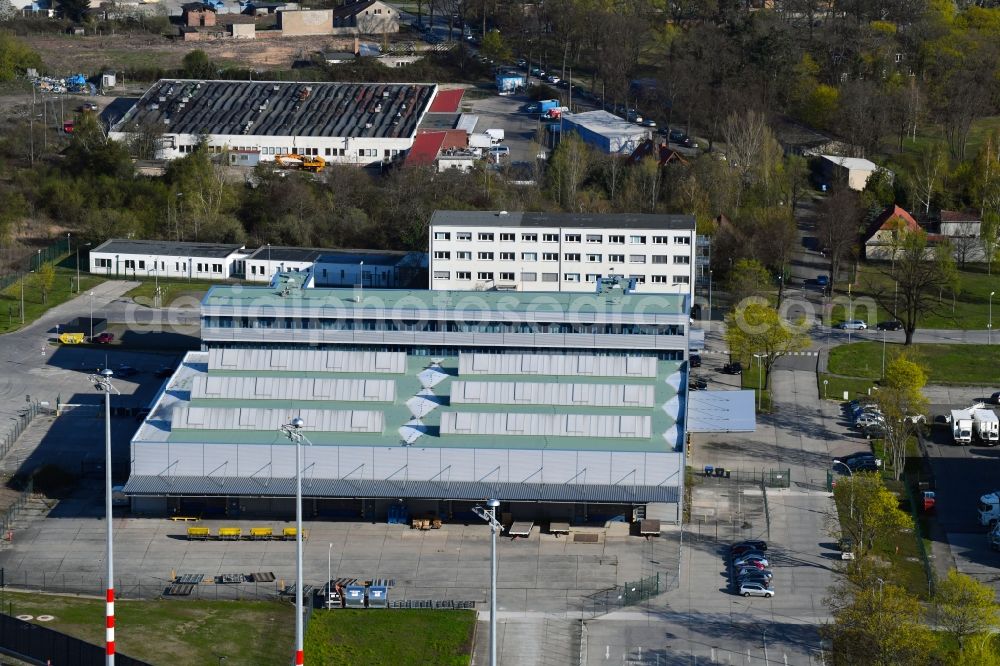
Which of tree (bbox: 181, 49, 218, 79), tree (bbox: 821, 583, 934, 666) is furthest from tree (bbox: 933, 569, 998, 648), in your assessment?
tree (bbox: 181, 49, 218, 79)

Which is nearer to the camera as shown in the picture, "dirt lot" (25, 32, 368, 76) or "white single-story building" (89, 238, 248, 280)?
"white single-story building" (89, 238, 248, 280)

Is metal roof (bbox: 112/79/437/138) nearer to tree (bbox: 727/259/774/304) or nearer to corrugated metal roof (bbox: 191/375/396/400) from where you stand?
tree (bbox: 727/259/774/304)

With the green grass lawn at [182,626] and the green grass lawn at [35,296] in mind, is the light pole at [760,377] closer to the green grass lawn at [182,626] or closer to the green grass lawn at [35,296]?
the green grass lawn at [182,626]

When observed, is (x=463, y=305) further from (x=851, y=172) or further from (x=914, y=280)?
(x=851, y=172)

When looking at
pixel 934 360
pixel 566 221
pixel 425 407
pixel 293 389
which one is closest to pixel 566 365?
pixel 425 407

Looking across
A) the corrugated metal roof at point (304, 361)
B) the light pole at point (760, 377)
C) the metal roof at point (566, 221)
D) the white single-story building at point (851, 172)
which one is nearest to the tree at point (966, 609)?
the light pole at point (760, 377)
